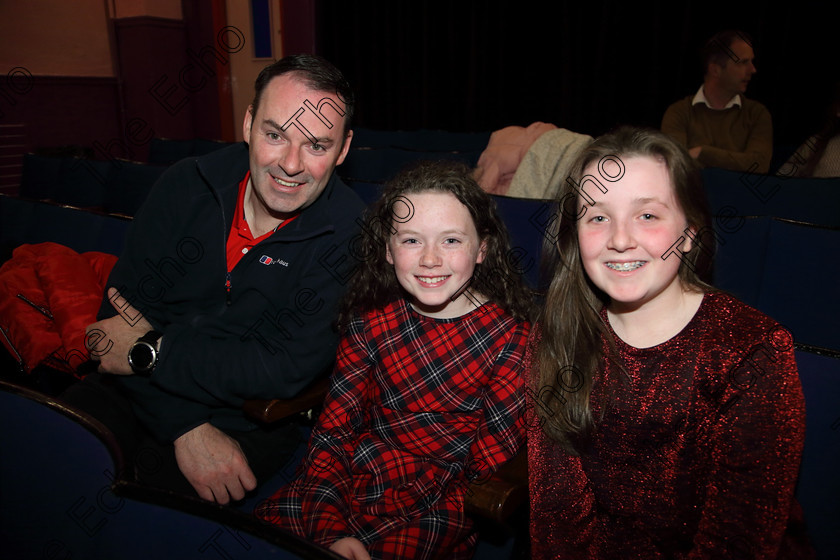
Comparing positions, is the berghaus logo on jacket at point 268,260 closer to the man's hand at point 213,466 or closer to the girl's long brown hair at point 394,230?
the girl's long brown hair at point 394,230

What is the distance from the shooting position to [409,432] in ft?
4.50

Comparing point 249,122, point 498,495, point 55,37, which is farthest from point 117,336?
point 55,37

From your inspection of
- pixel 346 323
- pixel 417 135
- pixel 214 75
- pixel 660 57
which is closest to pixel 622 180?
pixel 346 323

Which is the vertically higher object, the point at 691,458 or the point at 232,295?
the point at 232,295

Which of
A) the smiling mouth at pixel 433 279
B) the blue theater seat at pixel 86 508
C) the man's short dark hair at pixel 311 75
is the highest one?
the man's short dark hair at pixel 311 75

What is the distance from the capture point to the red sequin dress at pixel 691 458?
3.06 feet

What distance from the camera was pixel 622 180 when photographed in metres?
1.05

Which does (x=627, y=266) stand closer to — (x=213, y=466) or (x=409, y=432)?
(x=409, y=432)

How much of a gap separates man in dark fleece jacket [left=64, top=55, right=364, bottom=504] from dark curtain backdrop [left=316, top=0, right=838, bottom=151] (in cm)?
409

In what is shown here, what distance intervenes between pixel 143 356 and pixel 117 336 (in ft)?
0.38

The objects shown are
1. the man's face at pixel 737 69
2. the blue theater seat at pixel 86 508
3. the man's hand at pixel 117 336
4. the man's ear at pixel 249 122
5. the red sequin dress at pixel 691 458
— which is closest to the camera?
the blue theater seat at pixel 86 508

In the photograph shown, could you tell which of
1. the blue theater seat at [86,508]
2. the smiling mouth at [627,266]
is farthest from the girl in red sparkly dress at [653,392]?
the blue theater seat at [86,508]

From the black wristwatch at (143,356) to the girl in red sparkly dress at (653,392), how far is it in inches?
39.4

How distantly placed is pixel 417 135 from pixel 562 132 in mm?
2511
